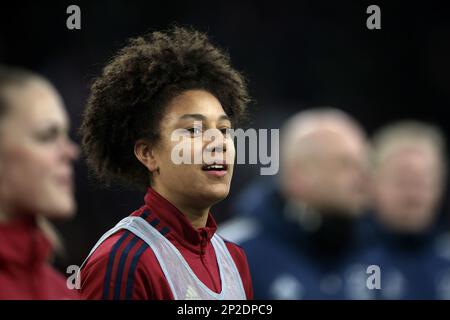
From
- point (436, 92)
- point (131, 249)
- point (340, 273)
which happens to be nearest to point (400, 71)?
point (436, 92)

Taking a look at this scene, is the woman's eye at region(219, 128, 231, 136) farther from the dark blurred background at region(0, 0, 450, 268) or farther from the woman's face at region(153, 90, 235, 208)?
the dark blurred background at region(0, 0, 450, 268)

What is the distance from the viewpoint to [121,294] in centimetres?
228

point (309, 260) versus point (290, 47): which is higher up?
point (290, 47)

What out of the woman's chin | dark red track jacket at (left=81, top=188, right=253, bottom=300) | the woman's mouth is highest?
the woman's mouth

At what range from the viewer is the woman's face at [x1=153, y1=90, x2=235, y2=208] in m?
2.55

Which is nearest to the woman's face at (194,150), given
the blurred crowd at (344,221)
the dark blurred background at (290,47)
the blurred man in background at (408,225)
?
A: the blurred crowd at (344,221)

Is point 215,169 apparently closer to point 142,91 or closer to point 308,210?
point 142,91

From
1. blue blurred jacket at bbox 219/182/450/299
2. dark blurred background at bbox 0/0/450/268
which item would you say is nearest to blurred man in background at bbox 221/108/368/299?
blue blurred jacket at bbox 219/182/450/299

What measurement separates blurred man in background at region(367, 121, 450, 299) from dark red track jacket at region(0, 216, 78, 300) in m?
3.52

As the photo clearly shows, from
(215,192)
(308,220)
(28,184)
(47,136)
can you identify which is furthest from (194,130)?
(308,220)

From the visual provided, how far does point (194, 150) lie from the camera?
2537 mm

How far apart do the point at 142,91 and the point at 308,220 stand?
2092mm

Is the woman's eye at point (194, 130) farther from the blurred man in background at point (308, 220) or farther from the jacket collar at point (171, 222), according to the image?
the blurred man in background at point (308, 220)
